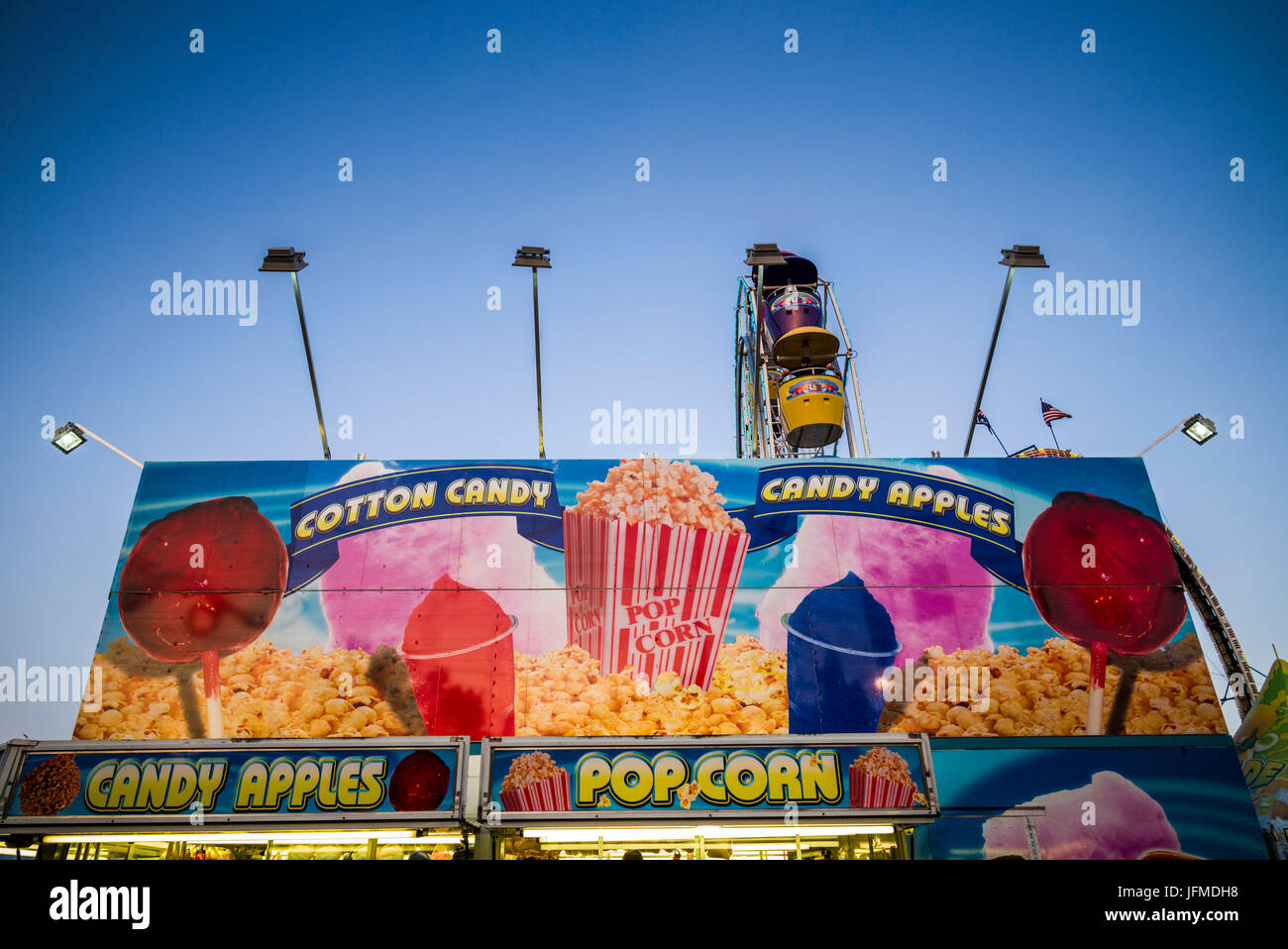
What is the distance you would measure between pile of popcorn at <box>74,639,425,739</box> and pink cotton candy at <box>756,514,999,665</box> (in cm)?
666

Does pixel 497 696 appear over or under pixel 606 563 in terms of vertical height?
under

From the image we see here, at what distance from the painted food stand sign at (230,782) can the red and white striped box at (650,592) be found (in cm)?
513

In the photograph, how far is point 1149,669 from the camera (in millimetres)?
15383

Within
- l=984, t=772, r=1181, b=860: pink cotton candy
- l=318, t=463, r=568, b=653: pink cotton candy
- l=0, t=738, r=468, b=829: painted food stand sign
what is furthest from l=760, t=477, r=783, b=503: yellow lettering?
l=0, t=738, r=468, b=829: painted food stand sign

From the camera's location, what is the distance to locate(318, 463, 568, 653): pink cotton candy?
15.4 metres

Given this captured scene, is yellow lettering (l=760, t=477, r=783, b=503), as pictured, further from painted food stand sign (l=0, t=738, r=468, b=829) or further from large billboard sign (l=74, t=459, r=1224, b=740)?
painted food stand sign (l=0, t=738, r=468, b=829)

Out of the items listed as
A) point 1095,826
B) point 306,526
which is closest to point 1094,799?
point 1095,826
